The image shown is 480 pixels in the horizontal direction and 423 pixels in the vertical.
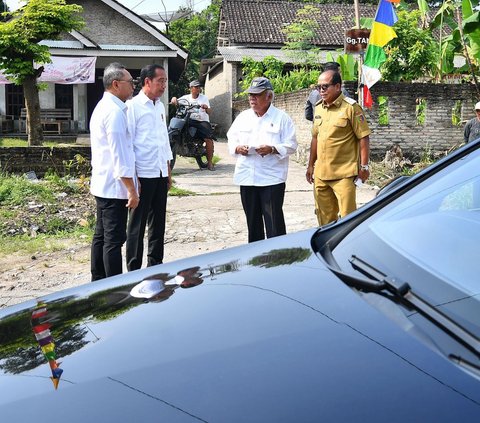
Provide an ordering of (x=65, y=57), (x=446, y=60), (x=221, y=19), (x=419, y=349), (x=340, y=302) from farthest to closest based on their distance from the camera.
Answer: (x=221, y=19) → (x=65, y=57) → (x=446, y=60) → (x=340, y=302) → (x=419, y=349)

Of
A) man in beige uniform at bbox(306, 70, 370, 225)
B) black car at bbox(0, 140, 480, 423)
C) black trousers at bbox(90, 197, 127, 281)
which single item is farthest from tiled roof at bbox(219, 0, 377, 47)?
black car at bbox(0, 140, 480, 423)

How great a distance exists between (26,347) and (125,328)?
0.30 meters

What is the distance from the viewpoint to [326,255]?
2445 millimetres

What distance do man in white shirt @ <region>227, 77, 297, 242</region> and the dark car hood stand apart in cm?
341

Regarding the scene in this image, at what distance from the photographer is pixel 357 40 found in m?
10.2

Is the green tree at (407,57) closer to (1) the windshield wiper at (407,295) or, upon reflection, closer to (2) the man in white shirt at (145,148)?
(2) the man in white shirt at (145,148)

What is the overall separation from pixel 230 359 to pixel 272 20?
109 ft

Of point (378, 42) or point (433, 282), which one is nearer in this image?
point (433, 282)

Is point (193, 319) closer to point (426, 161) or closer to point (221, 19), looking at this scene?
point (426, 161)

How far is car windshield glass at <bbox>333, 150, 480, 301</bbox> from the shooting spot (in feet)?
6.72

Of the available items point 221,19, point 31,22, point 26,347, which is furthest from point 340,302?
point 221,19

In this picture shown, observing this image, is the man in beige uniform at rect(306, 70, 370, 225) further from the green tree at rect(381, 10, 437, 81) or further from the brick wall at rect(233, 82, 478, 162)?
the green tree at rect(381, 10, 437, 81)

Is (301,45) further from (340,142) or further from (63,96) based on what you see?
(340,142)

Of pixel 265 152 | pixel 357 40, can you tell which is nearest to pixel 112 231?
pixel 265 152
